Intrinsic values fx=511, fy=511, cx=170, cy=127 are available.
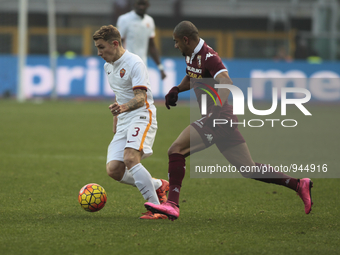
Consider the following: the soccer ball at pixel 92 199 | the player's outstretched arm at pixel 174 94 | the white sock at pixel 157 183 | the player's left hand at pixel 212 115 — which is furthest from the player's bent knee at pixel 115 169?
the player's left hand at pixel 212 115

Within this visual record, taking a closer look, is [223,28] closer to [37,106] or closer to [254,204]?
[37,106]

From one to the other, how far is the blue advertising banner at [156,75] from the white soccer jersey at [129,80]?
13.0 metres

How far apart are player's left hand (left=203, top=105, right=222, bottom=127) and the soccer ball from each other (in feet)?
3.60

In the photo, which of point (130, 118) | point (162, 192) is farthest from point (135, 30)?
point (162, 192)

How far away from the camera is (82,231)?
3791 millimetres

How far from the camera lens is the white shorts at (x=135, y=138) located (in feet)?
14.1

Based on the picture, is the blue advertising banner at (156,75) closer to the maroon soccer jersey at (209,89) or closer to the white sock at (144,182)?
the maroon soccer jersey at (209,89)

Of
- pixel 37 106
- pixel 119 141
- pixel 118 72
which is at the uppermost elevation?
pixel 118 72

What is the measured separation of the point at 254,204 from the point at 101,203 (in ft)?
4.91

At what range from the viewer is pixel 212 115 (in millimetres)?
4148

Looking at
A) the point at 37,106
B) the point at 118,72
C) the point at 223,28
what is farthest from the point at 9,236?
the point at 223,28

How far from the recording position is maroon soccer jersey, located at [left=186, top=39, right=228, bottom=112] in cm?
412

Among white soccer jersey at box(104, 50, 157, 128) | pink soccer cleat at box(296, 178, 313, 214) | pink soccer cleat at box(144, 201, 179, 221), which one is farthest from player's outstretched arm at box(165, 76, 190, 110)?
pink soccer cleat at box(296, 178, 313, 214)

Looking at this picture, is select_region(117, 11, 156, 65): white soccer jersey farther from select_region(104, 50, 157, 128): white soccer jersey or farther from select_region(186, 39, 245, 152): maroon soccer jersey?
select_region(186, 39, 245, 152): maroon soccer jersey
